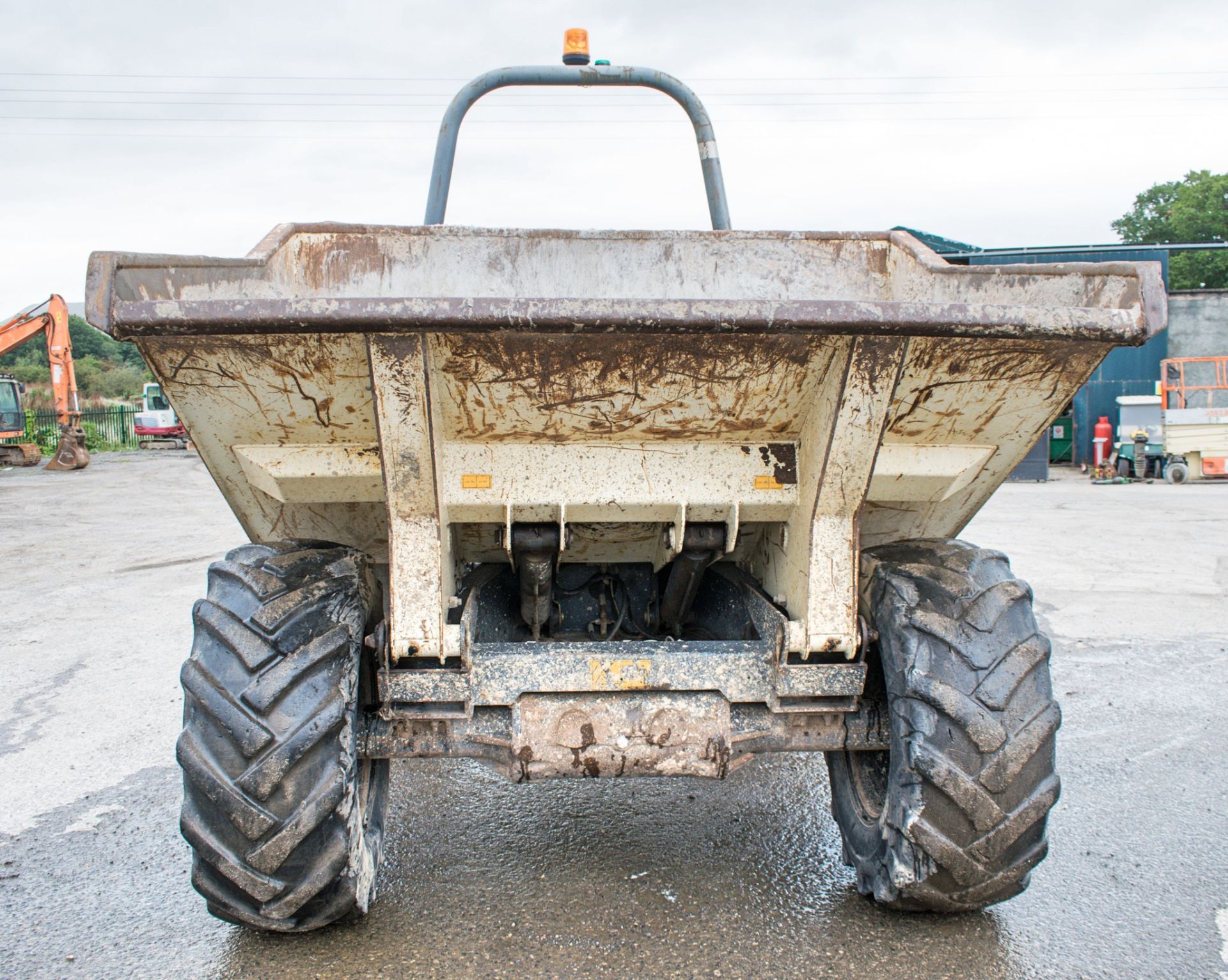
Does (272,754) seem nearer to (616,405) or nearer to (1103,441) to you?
(616,405)

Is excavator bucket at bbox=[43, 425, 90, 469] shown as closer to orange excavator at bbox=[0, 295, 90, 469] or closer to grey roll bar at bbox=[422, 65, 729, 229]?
orange excavator at bbox=[0, 295, 90, 469]

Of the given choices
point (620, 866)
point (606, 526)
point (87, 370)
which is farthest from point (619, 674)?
point (87, 370)

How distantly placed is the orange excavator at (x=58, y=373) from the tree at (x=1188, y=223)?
38.0 metres

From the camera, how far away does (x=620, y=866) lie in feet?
9.72

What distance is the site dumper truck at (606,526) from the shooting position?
2.13m

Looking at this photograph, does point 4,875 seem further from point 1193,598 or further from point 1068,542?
point 1068,542

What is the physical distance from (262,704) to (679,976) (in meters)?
1.18

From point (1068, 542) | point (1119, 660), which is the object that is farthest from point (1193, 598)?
point (1068, 542)

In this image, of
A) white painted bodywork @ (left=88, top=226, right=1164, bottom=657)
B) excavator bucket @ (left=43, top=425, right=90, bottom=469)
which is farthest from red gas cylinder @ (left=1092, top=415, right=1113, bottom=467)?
excavator bucket @ (left=43, top=425, right=90, bottom=469)

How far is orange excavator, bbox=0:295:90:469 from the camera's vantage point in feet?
72.3

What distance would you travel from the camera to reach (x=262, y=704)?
221 cm

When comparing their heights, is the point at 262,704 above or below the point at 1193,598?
above

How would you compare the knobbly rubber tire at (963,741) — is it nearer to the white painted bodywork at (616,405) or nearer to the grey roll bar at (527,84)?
the white painted bodywork at (616,405)

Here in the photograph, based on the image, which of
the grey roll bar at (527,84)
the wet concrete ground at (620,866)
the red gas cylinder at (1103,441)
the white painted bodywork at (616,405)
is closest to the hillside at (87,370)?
the red gas cylinder at (1103,441)
